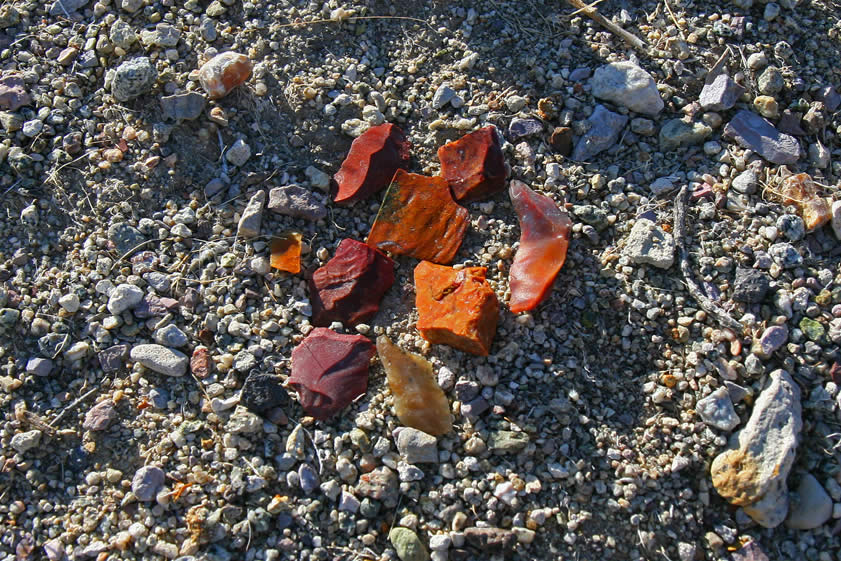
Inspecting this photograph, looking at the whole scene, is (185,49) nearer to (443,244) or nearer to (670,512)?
(443,244)

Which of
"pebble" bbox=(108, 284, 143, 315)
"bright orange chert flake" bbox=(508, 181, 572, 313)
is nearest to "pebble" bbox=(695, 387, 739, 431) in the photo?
"bright orange chert flake" bbox=(508, 181, 572, 313)

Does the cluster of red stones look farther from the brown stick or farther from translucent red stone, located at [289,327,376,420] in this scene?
the brown stick

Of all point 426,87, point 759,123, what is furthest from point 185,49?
point 759,123

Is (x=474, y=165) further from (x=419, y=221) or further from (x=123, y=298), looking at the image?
(x=123, y=298)

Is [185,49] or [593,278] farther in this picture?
[185,49]

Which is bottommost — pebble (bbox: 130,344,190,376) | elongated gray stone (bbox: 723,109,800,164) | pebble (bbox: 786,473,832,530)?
pebble (bbox: 786,473,832,530)

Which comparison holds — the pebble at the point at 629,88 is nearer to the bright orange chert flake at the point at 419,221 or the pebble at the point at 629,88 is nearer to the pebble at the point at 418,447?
the bright orange chert flake at the point at 419,221

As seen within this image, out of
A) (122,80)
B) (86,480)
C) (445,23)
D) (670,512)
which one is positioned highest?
(445,23)
